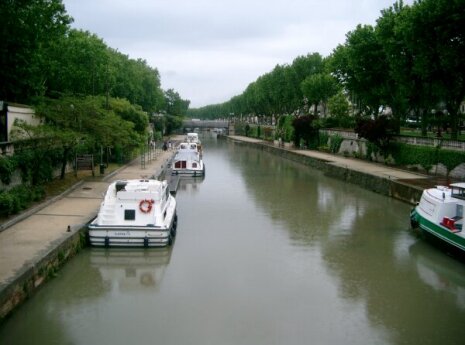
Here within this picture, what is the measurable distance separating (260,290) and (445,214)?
9.00 m

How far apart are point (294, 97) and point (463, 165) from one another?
62280 millimetres

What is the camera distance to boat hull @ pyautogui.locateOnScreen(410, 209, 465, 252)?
1989 cm

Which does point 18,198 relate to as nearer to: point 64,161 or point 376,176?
point 64,161

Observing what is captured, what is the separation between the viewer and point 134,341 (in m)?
13.2

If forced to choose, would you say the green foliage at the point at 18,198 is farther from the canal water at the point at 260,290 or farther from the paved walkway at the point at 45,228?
the canal water at the point at 260,290

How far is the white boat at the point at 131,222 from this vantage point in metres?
20.4

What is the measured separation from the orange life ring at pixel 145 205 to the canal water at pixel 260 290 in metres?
1.67

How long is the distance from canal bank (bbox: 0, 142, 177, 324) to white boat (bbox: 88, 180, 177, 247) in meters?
0.87

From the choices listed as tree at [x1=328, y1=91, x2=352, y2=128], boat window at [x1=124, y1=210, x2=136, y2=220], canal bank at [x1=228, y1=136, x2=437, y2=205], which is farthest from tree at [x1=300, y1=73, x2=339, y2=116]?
boat window at [x1=124, y1=210, x2=136, y2=220]

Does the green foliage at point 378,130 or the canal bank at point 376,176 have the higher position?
the green foliage at point 378,130

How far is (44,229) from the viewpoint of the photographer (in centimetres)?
1980

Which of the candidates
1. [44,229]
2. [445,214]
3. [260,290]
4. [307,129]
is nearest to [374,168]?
[445,214]

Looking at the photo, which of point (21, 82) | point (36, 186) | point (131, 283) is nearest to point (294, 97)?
point (21, 82)

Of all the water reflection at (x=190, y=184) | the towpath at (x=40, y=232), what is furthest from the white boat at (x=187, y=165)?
the towpath at (x=40, y=232)
